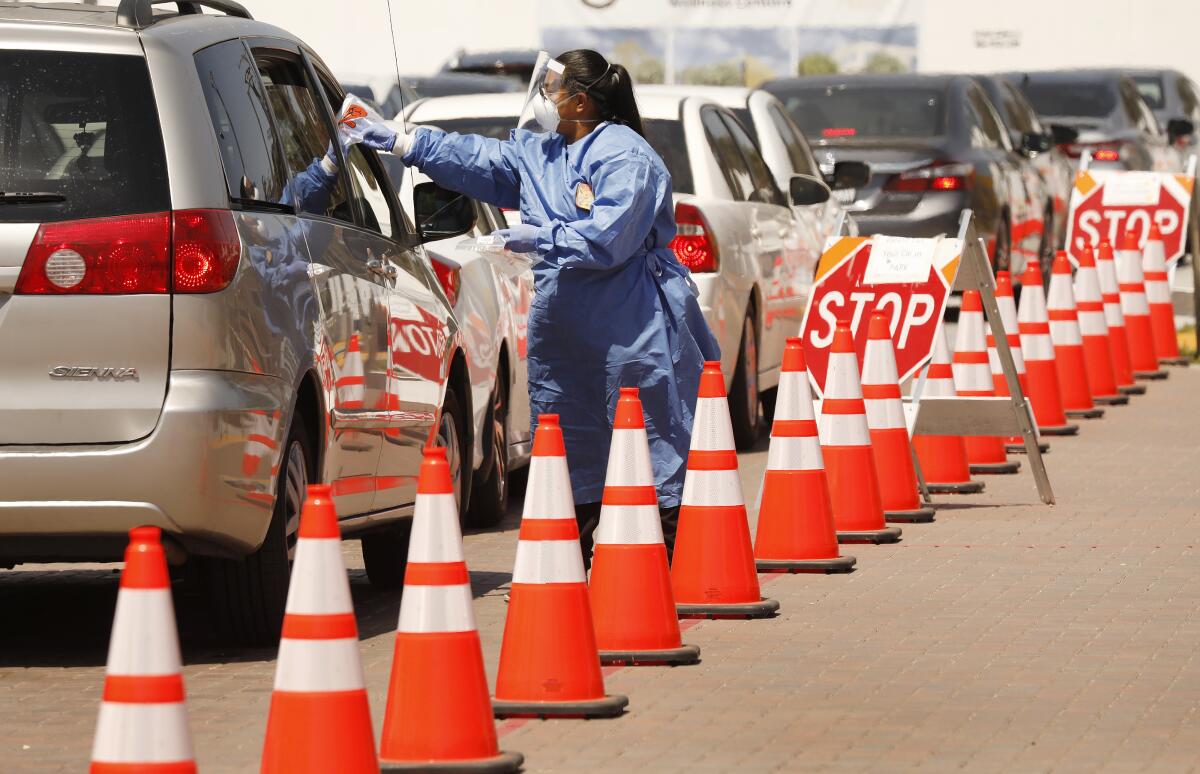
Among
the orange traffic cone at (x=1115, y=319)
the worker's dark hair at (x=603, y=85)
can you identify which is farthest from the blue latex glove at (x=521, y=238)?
the orange traffic cone at (x=1115, y=319)

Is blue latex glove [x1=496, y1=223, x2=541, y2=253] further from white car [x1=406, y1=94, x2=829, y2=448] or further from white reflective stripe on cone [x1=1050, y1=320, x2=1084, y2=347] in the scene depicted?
white reflective stripe on cone [x1=1050, y1=320, x2=1084, y2=347]

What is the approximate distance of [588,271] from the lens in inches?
324

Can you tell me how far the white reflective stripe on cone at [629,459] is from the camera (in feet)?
23.6

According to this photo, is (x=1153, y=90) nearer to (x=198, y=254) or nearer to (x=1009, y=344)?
(x=1009, y=344)

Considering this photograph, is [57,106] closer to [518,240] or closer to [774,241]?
[518,240]

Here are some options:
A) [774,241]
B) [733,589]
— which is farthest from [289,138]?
[774,241]

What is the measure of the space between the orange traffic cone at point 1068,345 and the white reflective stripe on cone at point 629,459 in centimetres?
783

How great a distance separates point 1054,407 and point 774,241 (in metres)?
1.71

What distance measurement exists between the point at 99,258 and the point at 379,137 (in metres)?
1.48

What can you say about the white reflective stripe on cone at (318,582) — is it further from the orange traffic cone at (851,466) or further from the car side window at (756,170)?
the car side window at (756,170)

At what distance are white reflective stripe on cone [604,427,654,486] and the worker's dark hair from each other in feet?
4.69

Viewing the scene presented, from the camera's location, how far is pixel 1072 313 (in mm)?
14781

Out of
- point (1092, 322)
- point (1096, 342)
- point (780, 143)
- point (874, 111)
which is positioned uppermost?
point (780, 143)

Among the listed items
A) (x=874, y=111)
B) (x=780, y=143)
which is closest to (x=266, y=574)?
(x=780, y=143)
